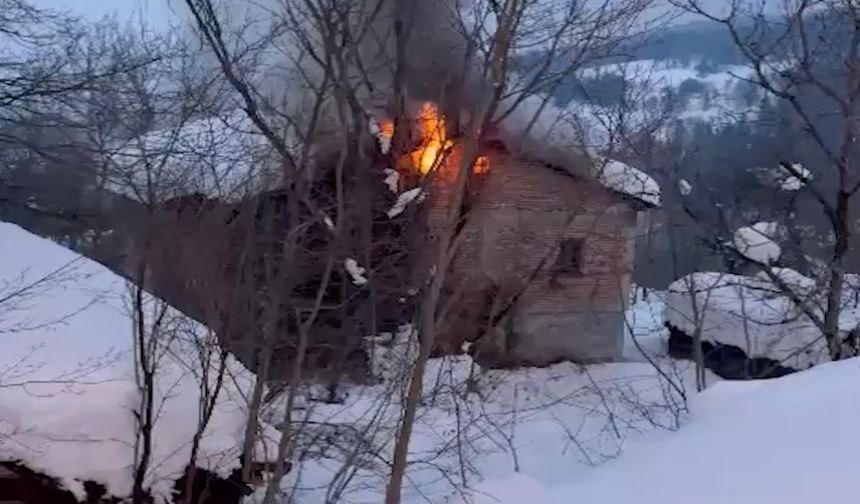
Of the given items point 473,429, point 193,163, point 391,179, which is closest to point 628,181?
point 391,179

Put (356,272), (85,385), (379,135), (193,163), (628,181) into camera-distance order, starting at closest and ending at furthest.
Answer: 1. (85,385)
2. (193,163)
3. (356,272)
4. (379,135)
5. (628,181)

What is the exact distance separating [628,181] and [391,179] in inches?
224

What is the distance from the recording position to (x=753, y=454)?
4344 mm

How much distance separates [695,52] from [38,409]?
537 inches

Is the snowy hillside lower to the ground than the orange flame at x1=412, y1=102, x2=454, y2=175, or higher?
higher

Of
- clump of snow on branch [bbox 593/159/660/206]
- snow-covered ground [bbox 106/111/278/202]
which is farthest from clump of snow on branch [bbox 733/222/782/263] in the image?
snow-covered ground [bbox 106/111/278/202]

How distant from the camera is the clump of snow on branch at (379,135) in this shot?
15414 millimetres

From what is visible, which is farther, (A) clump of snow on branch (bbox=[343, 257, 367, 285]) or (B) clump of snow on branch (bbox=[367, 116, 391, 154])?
(B) clump of snow on branch (bbox=[367, 116, 391, 154])

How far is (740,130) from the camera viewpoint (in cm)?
1678

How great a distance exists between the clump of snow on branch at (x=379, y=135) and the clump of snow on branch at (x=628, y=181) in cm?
514

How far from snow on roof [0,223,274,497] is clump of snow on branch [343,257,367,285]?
4.12 m

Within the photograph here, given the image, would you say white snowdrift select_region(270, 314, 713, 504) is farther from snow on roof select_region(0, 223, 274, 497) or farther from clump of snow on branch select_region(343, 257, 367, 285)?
snow on roof select_region(0, 223, 274, 497)

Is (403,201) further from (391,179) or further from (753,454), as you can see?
(753,454)

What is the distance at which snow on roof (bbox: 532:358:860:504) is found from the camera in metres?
3.90
